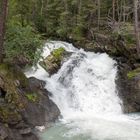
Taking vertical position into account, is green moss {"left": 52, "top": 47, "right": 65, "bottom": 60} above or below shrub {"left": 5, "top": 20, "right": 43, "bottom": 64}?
below

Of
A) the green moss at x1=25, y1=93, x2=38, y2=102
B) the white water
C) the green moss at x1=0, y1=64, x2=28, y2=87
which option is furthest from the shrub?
the white water

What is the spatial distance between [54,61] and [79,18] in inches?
427

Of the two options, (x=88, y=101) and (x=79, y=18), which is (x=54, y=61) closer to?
(x=88, y=101)

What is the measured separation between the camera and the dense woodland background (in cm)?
2333

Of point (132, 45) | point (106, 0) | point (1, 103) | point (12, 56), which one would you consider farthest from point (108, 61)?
point (106, 0)

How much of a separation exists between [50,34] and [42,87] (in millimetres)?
14150

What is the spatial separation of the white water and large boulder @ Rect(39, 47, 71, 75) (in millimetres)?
368

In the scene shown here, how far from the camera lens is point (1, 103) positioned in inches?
544

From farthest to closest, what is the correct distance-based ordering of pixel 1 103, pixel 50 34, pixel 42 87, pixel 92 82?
pixel 50 34, pixel 92 82, pixel 42 87, pixel 1 103

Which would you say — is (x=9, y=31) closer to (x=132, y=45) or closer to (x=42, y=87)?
(x=42, y=87)

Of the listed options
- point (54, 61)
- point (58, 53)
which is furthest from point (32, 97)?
point (58, 53)

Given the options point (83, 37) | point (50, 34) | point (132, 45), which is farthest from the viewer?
point (50, 34)

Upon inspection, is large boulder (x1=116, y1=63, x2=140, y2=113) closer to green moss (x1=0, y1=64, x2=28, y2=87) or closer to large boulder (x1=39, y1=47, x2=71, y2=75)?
large boulder (x1=39, y1=47, x2=71, y2=75)

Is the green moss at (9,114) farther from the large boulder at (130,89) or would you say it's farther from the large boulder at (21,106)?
the large boulder at (130,89)
